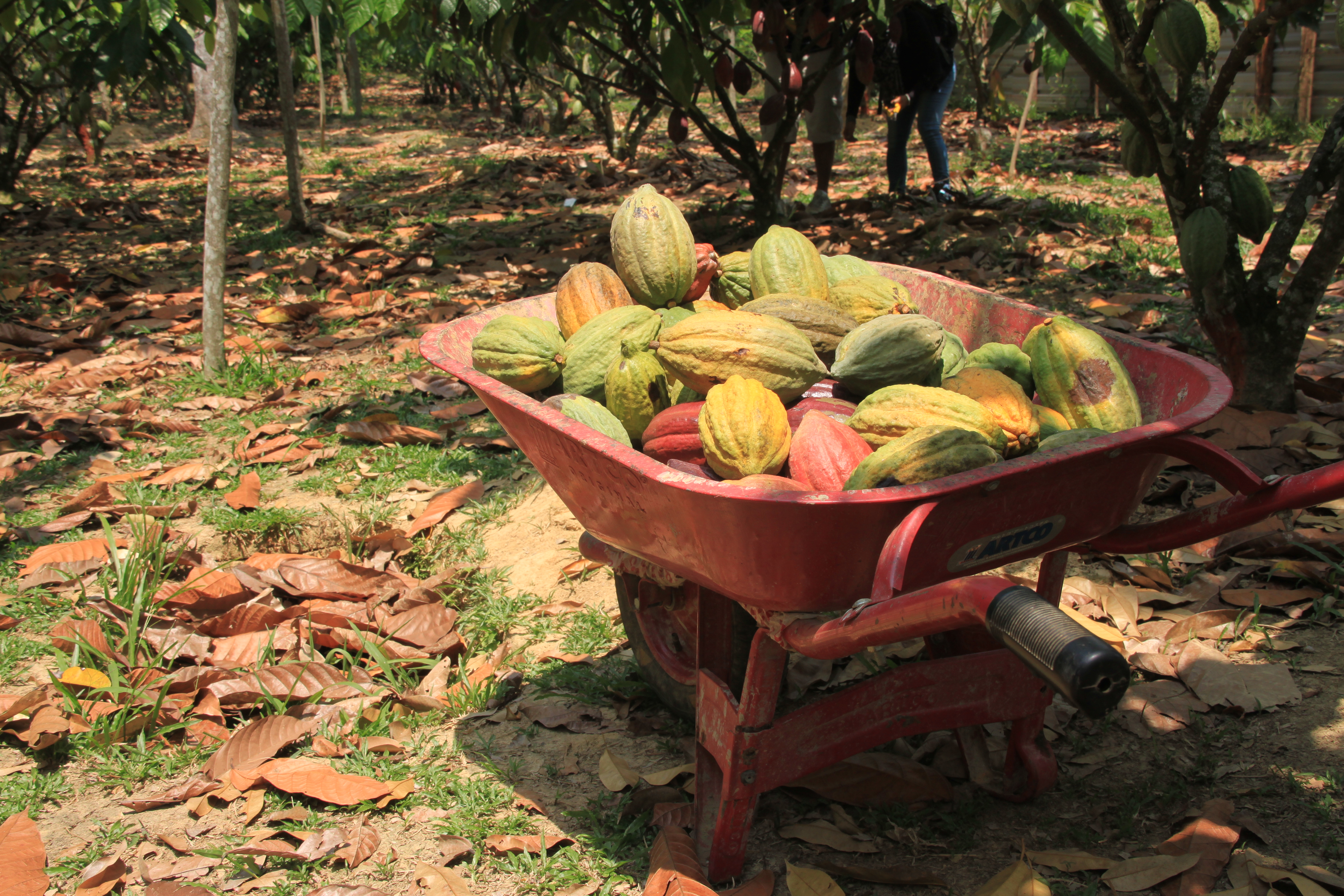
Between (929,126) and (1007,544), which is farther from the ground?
(929,126)

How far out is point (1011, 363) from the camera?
176cm

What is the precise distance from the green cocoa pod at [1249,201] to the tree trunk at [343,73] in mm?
13840

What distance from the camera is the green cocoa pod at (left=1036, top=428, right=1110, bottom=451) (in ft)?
4.56

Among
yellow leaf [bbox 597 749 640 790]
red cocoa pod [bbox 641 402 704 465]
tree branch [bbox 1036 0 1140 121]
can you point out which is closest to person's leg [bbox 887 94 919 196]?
tree branch [bbox 1036 0 1140 121]

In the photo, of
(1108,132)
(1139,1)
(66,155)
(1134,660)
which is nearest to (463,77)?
(66,155)

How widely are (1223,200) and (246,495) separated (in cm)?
304

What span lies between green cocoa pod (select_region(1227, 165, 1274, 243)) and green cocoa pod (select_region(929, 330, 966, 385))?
4.38ft

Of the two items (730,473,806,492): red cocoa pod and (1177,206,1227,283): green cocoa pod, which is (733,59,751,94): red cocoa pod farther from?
(730,473,806,492): red cocoa pod

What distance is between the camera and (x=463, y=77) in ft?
49.8

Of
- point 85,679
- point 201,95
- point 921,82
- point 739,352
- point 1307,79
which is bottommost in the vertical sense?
point 85,679

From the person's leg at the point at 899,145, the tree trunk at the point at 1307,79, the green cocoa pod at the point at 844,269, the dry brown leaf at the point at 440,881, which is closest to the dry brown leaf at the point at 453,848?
the dry brown leaf at the point at 440,881

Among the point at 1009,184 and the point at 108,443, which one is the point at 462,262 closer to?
the point at 108,443

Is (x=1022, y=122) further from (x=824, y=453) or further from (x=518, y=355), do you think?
(x=824, y=453)

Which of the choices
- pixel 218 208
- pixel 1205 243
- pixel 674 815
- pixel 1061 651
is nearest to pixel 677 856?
pixel 674 815
